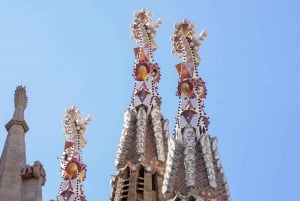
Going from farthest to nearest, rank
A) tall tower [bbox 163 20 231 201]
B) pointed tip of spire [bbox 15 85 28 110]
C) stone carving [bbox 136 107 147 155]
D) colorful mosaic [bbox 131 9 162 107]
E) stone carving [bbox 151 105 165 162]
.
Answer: colorful mosaic [bbox 131 9 162 107] → stone carving [bbox 151 105 165 162] → stone carving [bbox 136 107 147 155] → tall tower [bbox 163 20 231 201] → pointed tip of spire [bbox 15 85 28 110]

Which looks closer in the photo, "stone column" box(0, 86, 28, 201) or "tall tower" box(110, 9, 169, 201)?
"stone column" box(0, 86, 28, 201)

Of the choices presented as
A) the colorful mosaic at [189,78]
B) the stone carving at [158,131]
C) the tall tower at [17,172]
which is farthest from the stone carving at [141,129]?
the tall tower at [17,172]

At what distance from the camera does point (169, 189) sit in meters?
35.1

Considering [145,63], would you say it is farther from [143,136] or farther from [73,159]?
[73,159]

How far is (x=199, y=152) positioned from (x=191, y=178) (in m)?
2.22

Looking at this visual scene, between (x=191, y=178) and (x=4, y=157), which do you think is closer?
(x=4, y=157)

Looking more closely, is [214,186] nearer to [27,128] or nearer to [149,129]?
[149,129]

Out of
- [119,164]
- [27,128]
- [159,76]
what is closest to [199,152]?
[119,164]

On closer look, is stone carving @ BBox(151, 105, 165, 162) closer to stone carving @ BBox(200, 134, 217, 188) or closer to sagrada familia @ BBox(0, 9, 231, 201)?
sagrada familia @ BBox(0, 9, 231, 201)

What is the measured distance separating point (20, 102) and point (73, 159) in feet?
82.1

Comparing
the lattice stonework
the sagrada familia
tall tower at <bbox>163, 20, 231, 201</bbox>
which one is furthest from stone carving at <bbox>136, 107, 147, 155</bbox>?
the lattice stonework

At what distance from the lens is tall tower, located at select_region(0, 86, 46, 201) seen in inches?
536

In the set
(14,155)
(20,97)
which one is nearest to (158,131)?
(20,97)

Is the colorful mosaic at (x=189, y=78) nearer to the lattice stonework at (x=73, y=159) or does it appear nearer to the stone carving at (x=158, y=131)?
the stone carving at (x=158, y=131)
